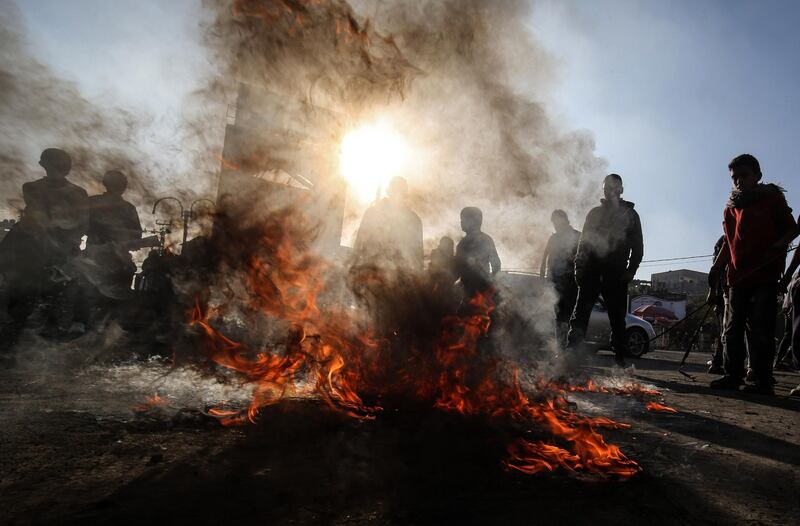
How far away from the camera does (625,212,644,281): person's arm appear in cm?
611

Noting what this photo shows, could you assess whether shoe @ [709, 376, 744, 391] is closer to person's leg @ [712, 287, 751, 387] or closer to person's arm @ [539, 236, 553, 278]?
person's leg @ [712, 287, 751, 387]

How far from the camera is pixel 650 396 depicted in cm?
468

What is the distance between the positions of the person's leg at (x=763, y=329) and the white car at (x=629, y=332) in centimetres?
688

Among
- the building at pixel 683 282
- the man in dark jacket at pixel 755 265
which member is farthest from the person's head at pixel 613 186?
the building at pixel 683 282

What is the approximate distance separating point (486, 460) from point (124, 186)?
5.37 m

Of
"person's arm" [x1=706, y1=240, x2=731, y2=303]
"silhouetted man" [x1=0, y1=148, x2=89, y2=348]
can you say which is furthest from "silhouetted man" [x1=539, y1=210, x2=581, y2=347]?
"silhouetted man" [x1=0, y1=148, x2=89, y2=348]

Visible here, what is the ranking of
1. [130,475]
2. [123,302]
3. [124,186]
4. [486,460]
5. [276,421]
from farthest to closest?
1. [123,302]
2. [124,186]
3. [276,421]
4. [486,460]
5. [130,475]

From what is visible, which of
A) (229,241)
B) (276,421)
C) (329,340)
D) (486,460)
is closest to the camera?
(486,460)

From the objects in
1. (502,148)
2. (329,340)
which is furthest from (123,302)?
(502,148)

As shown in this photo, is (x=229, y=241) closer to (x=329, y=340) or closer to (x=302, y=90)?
(x=329, y=340)

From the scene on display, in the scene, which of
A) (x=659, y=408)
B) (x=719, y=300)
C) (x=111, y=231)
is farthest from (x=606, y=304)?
(x=111, y=231)

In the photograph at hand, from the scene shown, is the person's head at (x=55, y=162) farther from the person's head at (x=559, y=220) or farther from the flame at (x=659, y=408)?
the flame at (x=659, y=408)

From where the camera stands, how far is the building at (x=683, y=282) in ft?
248

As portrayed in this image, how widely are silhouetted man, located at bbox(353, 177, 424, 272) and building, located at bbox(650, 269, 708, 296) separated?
249 ft
